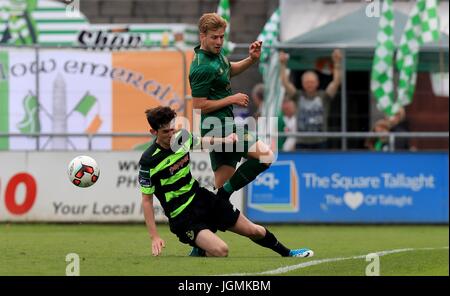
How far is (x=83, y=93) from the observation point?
58.3 ft

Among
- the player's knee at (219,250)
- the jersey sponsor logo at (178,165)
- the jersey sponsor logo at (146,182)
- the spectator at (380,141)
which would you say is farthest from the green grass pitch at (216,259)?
the spectator at (380,141)

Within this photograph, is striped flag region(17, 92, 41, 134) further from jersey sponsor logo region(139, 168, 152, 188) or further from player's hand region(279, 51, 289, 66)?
jersey sponsor logo region(139, 168, 152, 188)

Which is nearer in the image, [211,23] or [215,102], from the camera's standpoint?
[211,23]

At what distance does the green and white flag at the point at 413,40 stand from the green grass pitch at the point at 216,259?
2071 millimetres

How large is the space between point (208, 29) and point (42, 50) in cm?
727

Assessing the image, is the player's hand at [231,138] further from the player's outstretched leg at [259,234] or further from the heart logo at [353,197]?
the heart logo at [353,197]

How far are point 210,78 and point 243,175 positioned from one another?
965 mm

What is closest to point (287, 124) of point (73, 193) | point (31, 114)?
point (73, 193)

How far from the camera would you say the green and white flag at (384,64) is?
1803cm

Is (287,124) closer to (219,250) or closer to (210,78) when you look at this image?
(210,78)

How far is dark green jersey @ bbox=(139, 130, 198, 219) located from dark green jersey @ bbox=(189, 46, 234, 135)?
0.50m

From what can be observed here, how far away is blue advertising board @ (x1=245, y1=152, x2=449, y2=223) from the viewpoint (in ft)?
58.7

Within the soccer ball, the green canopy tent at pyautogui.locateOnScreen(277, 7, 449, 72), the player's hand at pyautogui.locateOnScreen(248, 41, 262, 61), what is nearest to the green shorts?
the player's hand at pyautogui.locateOnScreen(248, 41, 262, 61)
